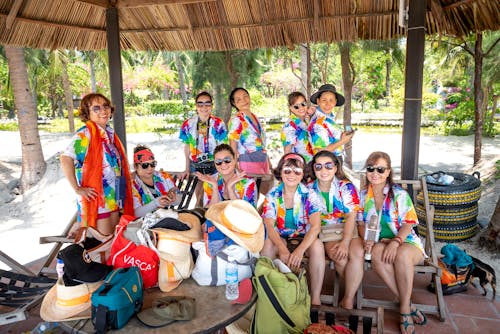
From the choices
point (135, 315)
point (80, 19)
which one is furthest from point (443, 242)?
point (80, 19)

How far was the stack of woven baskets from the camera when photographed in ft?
14.9

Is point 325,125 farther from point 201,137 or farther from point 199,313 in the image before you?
point 199,313

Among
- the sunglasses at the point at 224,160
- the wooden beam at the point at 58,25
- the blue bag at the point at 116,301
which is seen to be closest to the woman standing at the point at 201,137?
the sunglasses at the point at 224,160

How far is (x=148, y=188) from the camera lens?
370 cm

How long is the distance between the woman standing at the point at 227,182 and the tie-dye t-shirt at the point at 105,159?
720mm

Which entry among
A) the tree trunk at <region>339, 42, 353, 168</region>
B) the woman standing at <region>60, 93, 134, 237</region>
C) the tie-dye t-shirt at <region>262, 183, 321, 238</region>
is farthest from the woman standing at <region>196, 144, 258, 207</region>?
the tree trunk at <region>339, 42, 353, 168</region>

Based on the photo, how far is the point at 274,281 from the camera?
7.19ft

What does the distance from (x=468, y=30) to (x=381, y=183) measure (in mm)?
2507

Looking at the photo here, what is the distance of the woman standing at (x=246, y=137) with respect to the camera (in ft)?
13.7

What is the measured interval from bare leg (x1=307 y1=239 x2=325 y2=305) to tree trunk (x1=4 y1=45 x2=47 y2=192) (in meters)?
7.45

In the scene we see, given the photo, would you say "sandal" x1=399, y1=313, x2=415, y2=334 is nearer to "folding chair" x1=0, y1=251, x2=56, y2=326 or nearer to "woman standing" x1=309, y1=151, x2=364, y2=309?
"woman standing" x1=309, y1=151, x2=364, y2=309

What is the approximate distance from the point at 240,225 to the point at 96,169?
5.25 ft

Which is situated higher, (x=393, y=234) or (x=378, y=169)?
(x=378, y=169)

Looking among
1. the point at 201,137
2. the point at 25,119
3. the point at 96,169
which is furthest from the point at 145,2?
the point at 25,119
